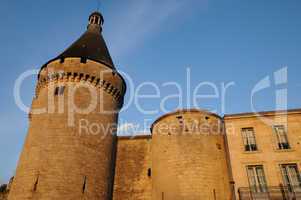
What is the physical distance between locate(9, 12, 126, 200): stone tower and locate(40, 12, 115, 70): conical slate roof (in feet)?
0.21

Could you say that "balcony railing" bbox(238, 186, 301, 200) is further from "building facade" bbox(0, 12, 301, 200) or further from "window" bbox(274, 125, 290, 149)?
"window" bbox(274, 125, 290, 149)

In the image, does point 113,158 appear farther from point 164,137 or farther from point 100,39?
point 100,39

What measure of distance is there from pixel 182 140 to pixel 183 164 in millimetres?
1116

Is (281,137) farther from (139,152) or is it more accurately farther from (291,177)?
(139,152)

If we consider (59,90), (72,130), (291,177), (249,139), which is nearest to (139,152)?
(72,130)

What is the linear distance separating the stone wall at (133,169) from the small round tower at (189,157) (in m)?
1.02

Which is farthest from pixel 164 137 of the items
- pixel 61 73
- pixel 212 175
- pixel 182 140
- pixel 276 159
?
pixel 61 73

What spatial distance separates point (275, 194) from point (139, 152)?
6.99 metres

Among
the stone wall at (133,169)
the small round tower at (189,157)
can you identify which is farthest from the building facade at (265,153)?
the stone wall at (133,169)

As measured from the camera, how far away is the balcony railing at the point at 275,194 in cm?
994

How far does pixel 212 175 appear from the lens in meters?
11.7

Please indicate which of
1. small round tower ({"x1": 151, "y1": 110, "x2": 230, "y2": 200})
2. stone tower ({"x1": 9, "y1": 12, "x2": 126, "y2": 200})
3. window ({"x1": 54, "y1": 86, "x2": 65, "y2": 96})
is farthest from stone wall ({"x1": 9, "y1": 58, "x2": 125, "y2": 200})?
small round tower ({"x1": 151, "y1": 110, "x2": 230, "y2": 200})

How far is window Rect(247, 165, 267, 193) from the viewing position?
1048cm

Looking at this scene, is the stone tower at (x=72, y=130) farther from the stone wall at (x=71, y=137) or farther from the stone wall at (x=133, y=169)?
the stone wall at (x=133, y=169)
